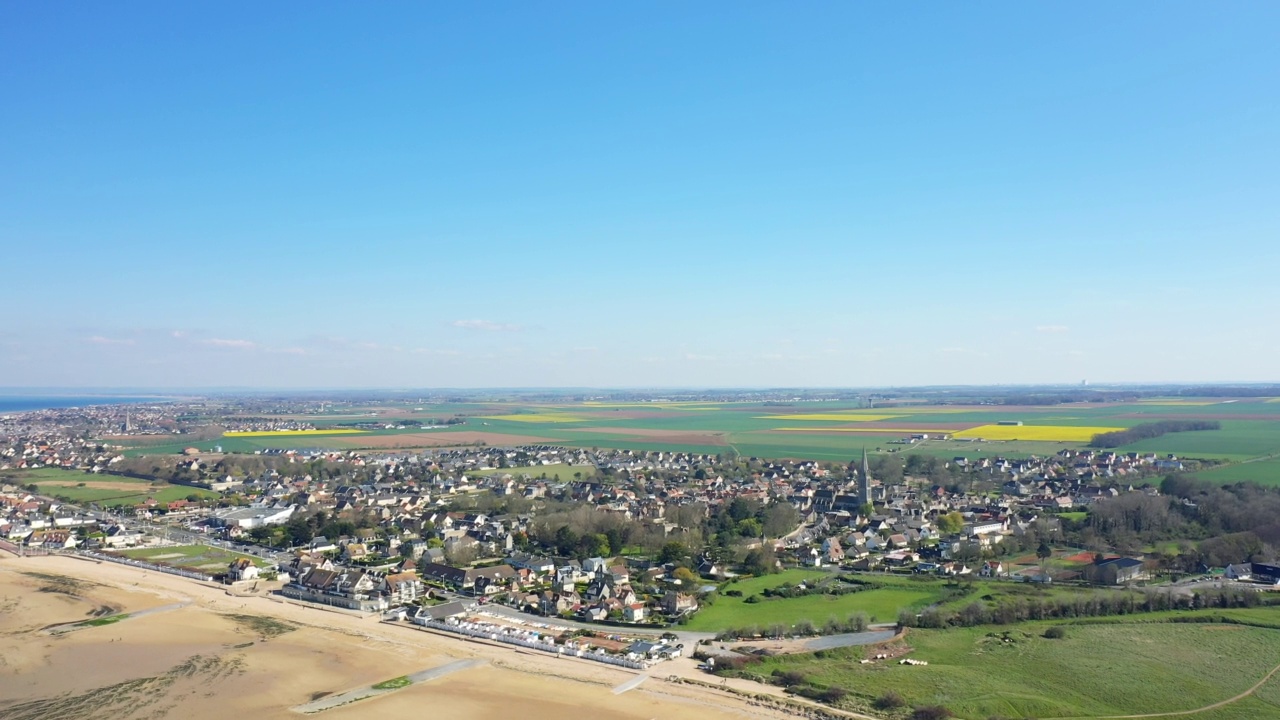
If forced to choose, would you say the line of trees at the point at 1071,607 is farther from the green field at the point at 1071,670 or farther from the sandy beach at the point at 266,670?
the sandy beach at the point at 266,670

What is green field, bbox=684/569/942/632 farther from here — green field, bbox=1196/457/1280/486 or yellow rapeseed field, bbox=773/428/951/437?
yellow rapeseed field, bbox=773/428/951/437

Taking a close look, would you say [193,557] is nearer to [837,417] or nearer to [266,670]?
[266,670]

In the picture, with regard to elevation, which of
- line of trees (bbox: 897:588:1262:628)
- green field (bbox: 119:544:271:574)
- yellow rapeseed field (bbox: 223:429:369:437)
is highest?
yellow rapeseed field (bbox: 223:429:369:437)

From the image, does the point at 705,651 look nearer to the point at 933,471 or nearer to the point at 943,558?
the point at 943,558

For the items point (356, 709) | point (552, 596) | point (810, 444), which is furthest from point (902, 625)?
point (810, 444)

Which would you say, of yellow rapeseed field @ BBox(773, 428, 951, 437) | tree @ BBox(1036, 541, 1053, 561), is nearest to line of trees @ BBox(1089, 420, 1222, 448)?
yellow rapeseed field @ BBox(773, 428, 951, 437)

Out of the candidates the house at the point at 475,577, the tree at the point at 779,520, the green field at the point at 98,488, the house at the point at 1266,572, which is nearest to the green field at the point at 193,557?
the house at the point at 475,577

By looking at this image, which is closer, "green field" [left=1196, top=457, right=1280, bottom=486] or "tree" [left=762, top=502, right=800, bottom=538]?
"tree" [left=762, top=502, right=800, bottom=538]

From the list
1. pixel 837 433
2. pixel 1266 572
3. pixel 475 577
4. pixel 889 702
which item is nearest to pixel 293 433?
pixel 837 433
